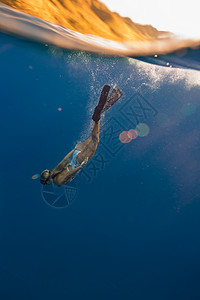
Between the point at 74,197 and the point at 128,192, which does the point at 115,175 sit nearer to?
the point at 128,192

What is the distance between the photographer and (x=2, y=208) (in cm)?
925

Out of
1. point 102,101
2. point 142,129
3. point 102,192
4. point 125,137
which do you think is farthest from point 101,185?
point 102,101

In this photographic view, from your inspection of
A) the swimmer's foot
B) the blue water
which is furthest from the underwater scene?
the swimmer's foot

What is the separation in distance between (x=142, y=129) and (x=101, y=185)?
5761mm

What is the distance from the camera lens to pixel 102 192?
11781mm

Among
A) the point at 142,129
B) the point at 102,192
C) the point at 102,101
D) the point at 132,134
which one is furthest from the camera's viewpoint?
the point at 132,134

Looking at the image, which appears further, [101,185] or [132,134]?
[132,134]

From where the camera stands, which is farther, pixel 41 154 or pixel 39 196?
pixel 41 154

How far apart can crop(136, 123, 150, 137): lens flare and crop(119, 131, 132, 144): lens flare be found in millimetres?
961

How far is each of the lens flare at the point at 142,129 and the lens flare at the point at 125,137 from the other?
96 cm

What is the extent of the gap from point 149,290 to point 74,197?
21.8ft

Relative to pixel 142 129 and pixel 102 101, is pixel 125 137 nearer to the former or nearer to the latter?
pixel 142 129

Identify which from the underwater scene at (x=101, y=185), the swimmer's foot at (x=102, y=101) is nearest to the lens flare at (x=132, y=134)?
the underwater scene at (x=101, y=185)

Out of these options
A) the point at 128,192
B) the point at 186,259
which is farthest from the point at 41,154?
the point at 186,259
